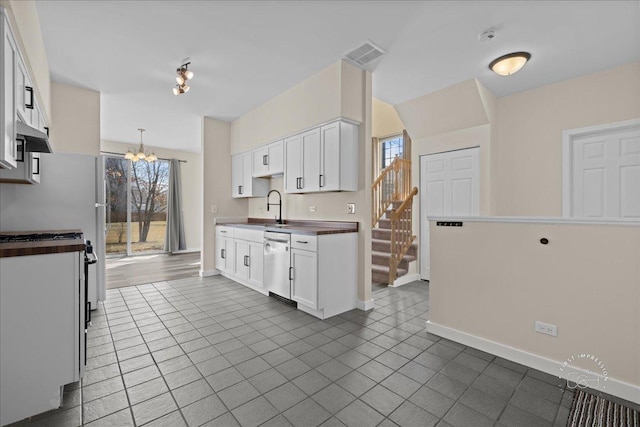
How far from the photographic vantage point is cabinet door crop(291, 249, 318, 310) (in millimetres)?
3096

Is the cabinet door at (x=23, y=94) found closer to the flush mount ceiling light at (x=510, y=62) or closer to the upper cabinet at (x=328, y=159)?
the upper cabinet at (x=328, y=159)

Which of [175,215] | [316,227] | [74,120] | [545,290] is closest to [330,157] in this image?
[316,227]

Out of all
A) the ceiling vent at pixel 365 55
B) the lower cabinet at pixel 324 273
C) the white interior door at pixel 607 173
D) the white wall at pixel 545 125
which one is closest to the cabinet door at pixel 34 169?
the lower cabinet at pixel 324 273

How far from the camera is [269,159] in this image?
4508 mm

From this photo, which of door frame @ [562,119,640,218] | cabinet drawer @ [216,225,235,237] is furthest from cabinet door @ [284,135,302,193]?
door frame @ [562,119,640,218]

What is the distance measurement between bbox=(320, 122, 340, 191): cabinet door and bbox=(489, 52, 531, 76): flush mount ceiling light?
6.36ft

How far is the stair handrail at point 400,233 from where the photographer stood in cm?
450

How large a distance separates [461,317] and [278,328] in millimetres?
1754

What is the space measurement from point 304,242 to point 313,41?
214cm

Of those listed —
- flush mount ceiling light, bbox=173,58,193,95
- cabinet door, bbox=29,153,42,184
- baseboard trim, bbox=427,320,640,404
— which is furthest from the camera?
flush mount ceiling light, bbox=173,58,193,95

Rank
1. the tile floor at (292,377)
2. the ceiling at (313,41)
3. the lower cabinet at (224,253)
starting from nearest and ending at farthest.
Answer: the tile floor at (292,377)
the ceiling at (313,41)
the lower cabinet at (224,253)

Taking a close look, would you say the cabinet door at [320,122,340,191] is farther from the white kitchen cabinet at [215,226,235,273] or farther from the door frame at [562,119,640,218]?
the door frame at [562,119,640,218]

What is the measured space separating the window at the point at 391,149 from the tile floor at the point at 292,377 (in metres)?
4.43

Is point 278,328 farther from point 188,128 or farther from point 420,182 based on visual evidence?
point 188,128
